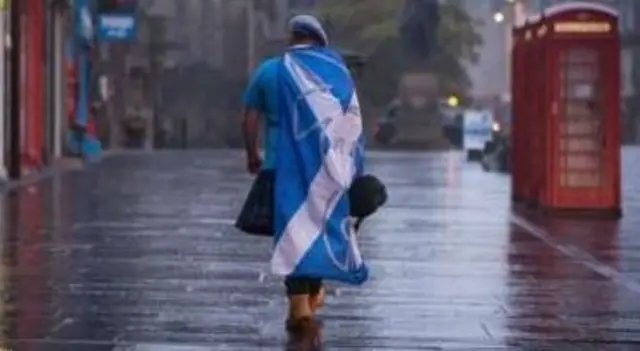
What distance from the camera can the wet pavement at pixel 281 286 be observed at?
10555mm

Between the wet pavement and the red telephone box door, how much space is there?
671mm

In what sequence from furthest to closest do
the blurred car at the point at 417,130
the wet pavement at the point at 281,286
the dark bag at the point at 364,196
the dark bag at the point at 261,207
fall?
the blurred car at the point at 417,130, the dark bag at the point at 364,196, the dark bag at the point at 261,207, the wet pavement at the point at 281,286

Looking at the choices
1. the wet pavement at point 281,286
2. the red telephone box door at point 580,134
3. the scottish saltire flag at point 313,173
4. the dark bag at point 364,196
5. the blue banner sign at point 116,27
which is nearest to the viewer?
the wet pavement at point 281,286

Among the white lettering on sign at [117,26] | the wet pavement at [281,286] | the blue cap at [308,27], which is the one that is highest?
the white lettering on sign at [117,26]

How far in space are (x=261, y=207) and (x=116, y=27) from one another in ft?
117

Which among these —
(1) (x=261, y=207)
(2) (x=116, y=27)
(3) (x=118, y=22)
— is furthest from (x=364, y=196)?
(3) (x=118, y=22)

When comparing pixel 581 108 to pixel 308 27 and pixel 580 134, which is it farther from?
pixel 308 27

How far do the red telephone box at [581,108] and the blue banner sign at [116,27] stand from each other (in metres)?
24.4

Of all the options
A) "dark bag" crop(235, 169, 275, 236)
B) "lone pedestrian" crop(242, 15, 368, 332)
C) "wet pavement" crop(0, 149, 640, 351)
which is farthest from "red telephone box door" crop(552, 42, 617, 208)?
"dark bag" crop(235, 169, 275, 236)

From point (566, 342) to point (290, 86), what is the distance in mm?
2067

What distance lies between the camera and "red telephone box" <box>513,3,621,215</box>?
22.4 meters

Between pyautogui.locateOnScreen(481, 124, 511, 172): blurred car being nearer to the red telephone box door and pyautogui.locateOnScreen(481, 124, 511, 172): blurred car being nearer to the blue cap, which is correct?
the red telephone box door

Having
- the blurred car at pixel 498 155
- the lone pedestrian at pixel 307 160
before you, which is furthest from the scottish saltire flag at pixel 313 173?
the blurred car at pixel 498 155

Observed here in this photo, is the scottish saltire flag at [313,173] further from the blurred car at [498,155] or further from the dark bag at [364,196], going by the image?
the blurred car at [498,155]
